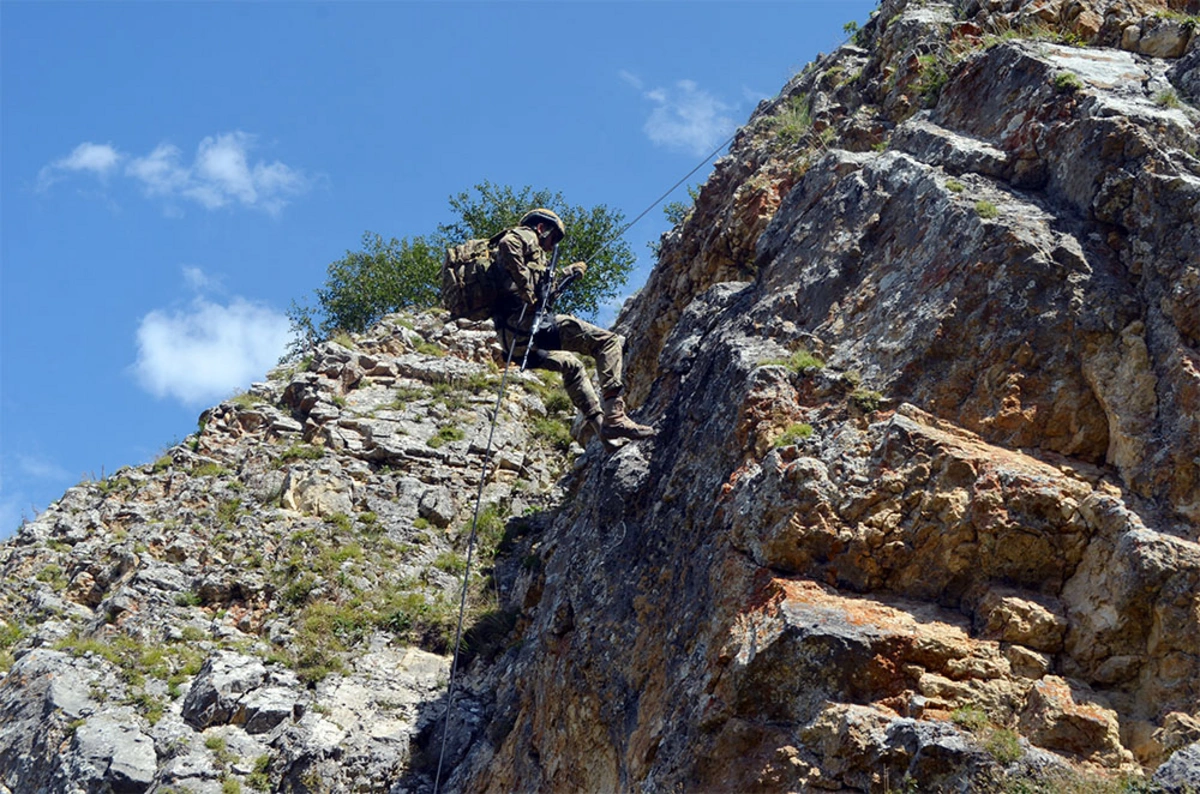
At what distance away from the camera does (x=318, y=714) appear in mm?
14562

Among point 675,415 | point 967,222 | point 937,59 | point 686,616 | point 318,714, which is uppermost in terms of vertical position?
point 937,59

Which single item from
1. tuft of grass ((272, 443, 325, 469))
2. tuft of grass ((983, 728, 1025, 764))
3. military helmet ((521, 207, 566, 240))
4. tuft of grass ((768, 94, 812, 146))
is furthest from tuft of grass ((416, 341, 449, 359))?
tuft of grass ((983, 728, 1025, 764))

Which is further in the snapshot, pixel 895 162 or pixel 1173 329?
pixel 895 162

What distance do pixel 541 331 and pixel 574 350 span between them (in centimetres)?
45

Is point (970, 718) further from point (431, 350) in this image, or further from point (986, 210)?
point (431, 350)

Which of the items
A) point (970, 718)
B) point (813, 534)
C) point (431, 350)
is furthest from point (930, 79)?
point (431, 350)

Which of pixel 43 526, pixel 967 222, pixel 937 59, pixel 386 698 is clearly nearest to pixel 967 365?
pixel 967 222

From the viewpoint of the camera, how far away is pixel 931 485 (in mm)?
10164

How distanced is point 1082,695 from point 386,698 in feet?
28.9

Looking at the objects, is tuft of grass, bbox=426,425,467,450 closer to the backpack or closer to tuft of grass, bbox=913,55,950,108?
the backpack

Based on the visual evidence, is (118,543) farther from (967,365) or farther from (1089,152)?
(1089,152)

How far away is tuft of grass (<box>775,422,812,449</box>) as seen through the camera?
1105 cm

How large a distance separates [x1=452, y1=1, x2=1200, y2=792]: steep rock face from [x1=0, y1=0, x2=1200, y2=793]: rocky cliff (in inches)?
1.4

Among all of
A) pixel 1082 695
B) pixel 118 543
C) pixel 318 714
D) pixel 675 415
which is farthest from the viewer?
pixel 118 543
